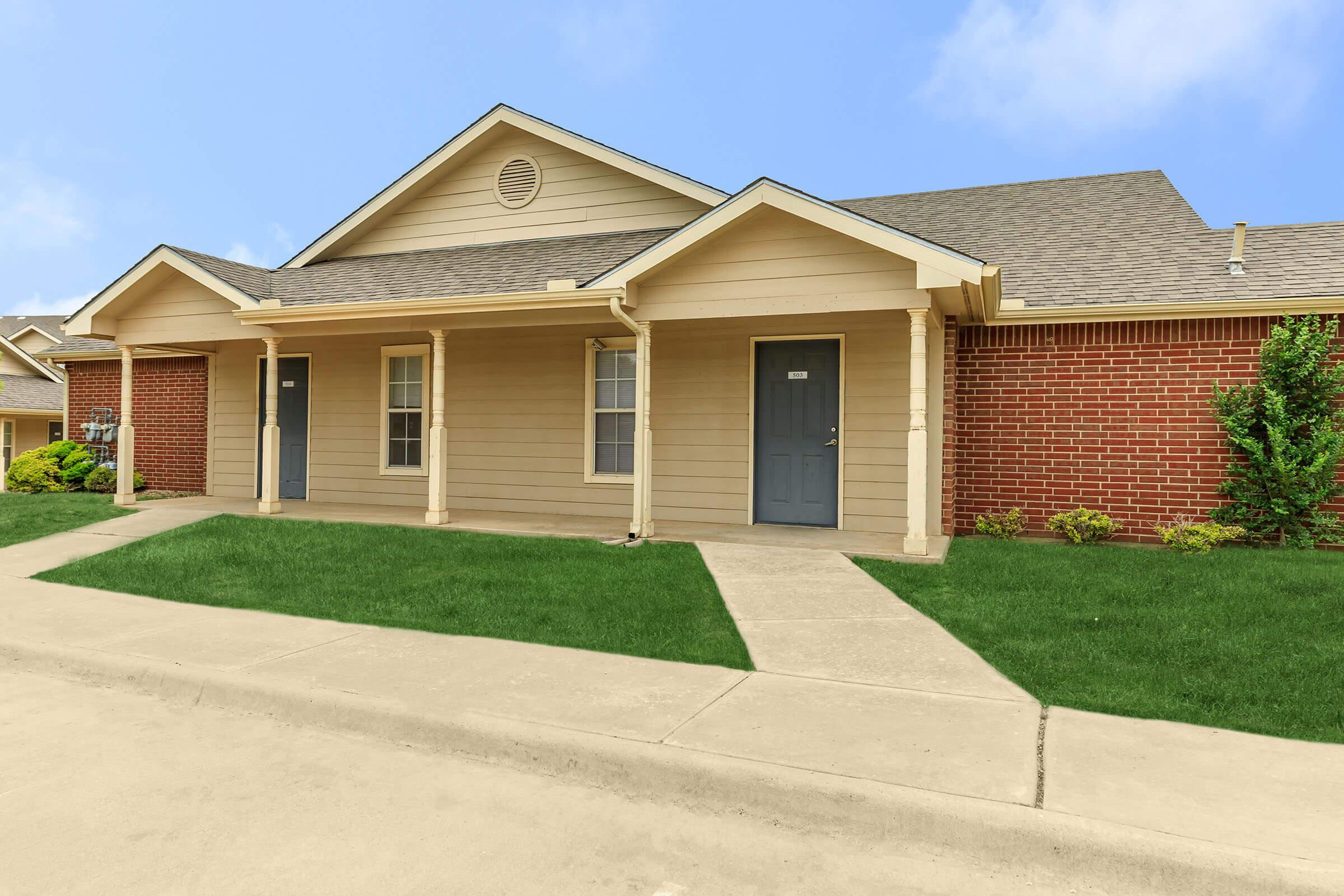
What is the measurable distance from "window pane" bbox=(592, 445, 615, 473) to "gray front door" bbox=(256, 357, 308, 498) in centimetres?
494

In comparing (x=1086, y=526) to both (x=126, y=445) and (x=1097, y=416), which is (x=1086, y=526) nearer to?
(x=1097, y=416)

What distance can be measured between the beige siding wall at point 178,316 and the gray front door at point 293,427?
173 centimetres

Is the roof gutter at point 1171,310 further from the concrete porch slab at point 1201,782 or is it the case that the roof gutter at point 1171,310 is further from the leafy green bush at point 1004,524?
the concrete porch slab at point 1201,782

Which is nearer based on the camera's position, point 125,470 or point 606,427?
point 606,427

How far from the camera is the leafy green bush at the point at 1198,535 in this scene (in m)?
9.07

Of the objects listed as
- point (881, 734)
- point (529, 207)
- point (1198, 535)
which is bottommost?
point (881, 734)

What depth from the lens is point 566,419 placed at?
11.8m

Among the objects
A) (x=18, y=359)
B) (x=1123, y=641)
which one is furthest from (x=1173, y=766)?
(x=18, y=359)

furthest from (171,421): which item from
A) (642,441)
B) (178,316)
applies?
(642,441)

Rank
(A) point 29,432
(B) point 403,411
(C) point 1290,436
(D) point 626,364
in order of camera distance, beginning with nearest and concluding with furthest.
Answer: (C) point 1290,436
(D) point 626,364
(B) point 403,411
(A) point 29,432

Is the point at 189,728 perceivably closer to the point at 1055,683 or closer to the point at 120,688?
the point at 120,688

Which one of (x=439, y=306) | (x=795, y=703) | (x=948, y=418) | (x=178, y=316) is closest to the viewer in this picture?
(x=795, y=703)

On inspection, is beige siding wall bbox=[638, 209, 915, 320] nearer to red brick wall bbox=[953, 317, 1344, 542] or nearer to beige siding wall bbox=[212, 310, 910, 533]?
beige siding wall bbox=[212, 310, 910, 533]

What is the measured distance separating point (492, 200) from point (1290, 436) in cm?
1048
